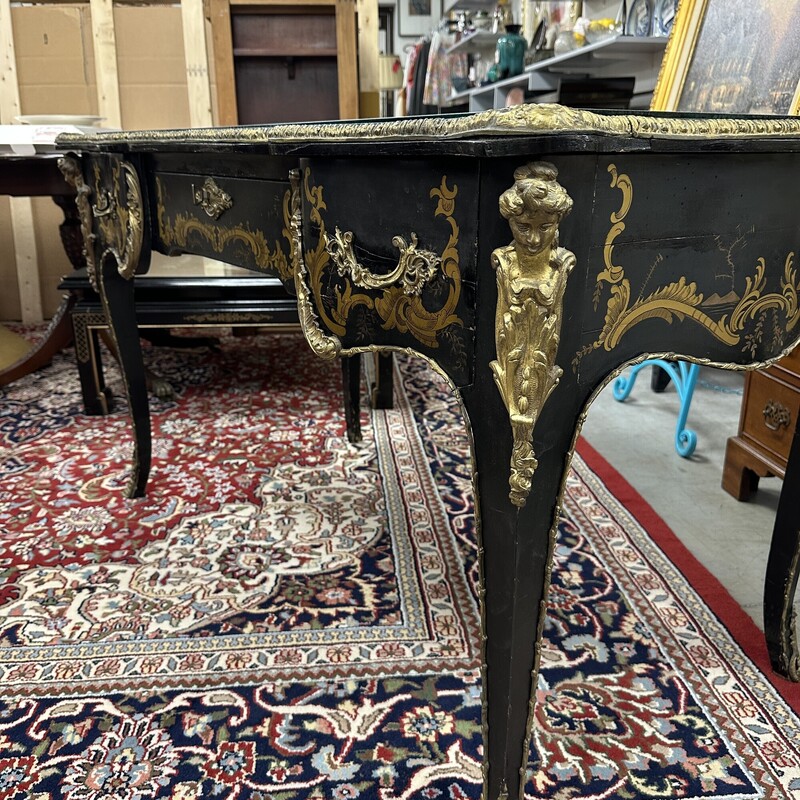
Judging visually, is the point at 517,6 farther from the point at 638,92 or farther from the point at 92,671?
the point at 92,671

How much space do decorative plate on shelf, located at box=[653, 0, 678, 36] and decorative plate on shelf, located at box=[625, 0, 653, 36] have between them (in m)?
0.05

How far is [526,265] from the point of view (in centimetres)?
68

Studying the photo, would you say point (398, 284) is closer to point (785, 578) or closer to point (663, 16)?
point (785, 578)

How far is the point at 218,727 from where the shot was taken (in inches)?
45.1

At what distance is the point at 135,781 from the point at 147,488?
1.04m

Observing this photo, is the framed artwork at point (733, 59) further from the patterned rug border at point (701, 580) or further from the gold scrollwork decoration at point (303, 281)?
the patterned rug border at point (701, 580)

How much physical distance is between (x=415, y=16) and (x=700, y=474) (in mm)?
6727

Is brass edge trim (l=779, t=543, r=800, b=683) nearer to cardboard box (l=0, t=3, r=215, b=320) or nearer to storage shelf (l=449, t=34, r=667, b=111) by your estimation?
storage shelf (l=449, t=34, r=667, b=111)

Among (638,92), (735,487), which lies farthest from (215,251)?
(638,92)

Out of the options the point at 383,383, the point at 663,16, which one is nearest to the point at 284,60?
the point at 663,16

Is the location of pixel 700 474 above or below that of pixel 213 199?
below

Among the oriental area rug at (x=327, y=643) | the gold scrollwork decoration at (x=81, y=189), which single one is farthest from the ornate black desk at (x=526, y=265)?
the gold scrollwork decoration at (x=81, y=189)

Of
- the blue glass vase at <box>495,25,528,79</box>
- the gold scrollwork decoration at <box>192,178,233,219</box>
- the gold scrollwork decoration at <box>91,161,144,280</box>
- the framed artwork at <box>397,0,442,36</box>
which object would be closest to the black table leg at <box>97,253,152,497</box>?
the gold scrollwork decoration at <box>91,161,144,280</box>

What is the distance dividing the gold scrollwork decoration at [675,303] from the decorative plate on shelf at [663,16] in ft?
6.40
